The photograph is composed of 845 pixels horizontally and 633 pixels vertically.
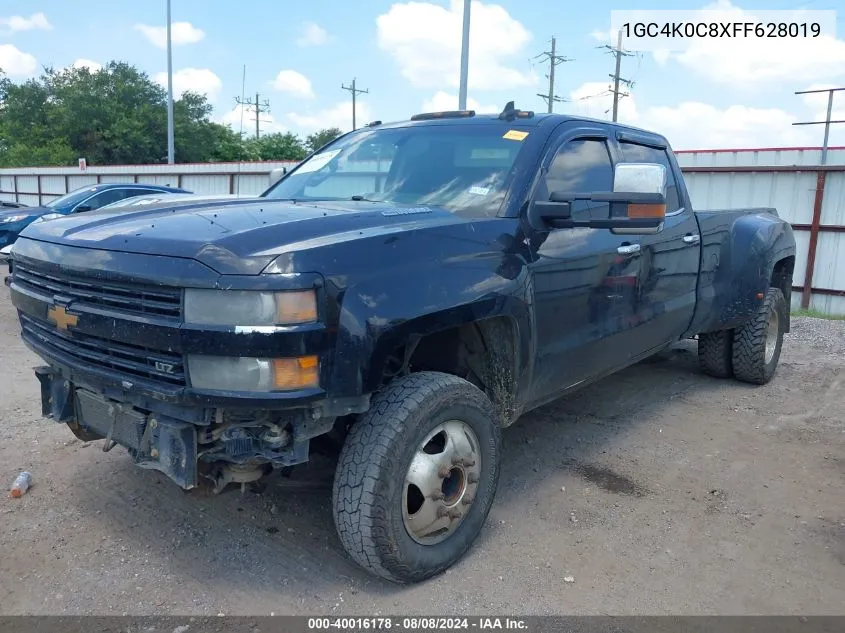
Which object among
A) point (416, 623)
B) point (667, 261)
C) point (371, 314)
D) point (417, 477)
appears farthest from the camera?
point (667, 261)

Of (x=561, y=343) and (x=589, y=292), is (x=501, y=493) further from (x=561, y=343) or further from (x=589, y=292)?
(x=589, y=292)

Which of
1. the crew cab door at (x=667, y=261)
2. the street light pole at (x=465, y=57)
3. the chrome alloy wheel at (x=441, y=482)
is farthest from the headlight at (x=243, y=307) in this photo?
the street light pole at (x=465, y=57)

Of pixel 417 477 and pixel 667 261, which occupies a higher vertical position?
pixel 667 261

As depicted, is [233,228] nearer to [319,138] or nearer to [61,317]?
[61,317]

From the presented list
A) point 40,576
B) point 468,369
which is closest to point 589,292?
point 468,369

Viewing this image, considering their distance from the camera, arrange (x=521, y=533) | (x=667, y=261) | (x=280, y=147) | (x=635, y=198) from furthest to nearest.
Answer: (x=280, y=147), (x=667, y=261), (x=521, y=533), (x=635, y=198)

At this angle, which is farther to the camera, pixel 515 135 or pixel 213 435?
pixel 515 135

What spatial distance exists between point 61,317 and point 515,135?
230 centimetres

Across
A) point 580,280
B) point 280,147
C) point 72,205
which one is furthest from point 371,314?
point 280,147

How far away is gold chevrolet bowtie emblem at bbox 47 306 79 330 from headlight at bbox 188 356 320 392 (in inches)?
26.4

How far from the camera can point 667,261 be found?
453cm

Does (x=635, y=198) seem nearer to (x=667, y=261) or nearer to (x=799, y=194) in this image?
(x=667, y=261)

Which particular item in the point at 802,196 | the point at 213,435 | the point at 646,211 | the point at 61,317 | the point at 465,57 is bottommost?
the point at 213,435

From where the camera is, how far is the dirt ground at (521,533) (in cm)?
286
